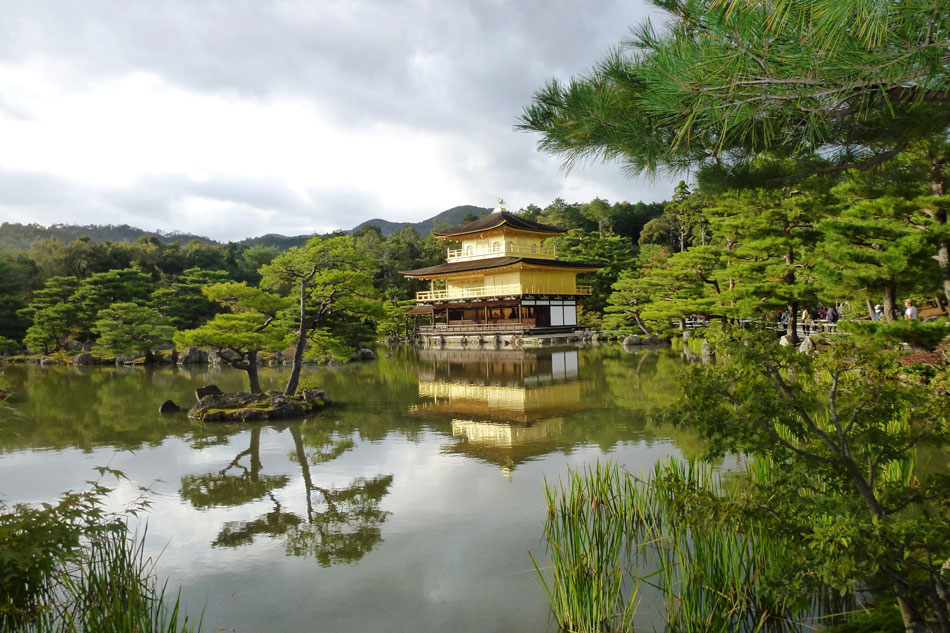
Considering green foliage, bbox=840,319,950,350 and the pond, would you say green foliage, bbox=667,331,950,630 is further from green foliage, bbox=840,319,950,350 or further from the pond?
green foliage, bbox=840,319,950,350

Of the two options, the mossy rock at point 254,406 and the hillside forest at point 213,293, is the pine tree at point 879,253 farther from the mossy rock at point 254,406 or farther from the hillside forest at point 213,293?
the mossy rock at point 254,406

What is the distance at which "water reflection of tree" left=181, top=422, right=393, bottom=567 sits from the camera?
170 inches

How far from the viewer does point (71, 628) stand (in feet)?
8.73

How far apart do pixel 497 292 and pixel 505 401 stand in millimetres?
17167

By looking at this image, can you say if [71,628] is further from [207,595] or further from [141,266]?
[141,266]

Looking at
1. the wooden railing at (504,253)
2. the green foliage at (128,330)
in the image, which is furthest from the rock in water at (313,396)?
the wooden railing at (504,253)

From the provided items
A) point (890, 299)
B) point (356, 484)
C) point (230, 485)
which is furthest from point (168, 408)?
point (890, 299)

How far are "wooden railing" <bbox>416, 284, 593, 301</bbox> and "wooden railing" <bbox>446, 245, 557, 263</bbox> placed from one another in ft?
6.54

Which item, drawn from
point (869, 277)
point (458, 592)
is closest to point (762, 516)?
point (458, 592)

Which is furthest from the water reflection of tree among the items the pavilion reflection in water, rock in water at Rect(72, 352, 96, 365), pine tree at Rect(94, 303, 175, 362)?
rock in water at Rect(72, 352, 96, 365)

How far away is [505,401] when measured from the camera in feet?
35.5

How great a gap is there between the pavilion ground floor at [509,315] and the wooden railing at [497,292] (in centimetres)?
26

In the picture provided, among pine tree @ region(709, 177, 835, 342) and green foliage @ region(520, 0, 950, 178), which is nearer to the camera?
green foliage @ region(520, 0, 950, 178)

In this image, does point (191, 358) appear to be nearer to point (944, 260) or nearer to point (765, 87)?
point (944, 260)
